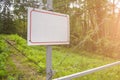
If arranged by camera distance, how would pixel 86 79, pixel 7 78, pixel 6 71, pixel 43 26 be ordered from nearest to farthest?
pixel 43 26, pixel 86 79, pixel 7 78, pixel 6 71

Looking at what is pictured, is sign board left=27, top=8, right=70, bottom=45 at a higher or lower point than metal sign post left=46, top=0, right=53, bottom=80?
higher

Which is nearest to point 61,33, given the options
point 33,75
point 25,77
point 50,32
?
point 50,32

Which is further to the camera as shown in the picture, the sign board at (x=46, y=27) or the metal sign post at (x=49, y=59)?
the metal sign post at (x=49, y=59)

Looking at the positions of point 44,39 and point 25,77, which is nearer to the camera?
point 44,39

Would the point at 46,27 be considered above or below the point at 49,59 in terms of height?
above

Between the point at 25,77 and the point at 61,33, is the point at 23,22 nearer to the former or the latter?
the point at 25,77

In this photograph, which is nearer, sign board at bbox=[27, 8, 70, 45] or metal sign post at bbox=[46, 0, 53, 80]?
sign board at bbox=[27, 8, 70, 45]

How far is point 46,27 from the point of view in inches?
95.7

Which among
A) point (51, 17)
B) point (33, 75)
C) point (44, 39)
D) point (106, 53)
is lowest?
point (106, 53)

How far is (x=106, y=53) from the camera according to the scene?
58.6ft

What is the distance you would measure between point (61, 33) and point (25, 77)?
407 centimetres

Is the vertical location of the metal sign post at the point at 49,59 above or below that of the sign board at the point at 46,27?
below

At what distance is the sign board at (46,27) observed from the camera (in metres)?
2.27

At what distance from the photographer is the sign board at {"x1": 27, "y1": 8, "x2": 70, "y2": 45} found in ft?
7.45
